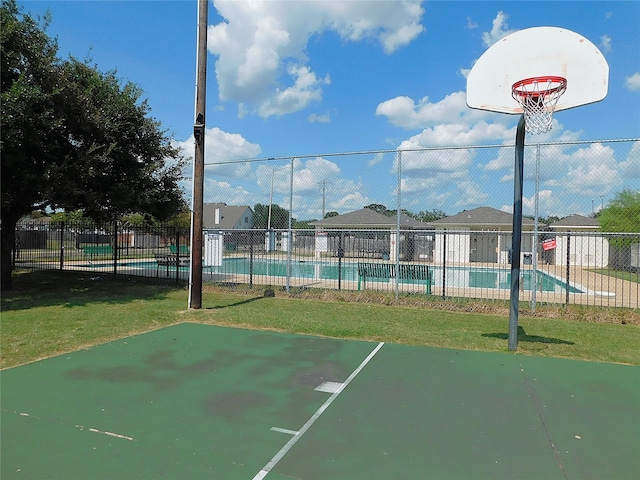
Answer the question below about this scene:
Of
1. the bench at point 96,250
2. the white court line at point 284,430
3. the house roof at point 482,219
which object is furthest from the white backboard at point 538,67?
the bench at point 96,250

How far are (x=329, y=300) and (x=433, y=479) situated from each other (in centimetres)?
823

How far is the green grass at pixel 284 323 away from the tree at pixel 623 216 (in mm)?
5173

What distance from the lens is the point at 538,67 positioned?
6.24 metres

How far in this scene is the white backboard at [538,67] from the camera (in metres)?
6.05

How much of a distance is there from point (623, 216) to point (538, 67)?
9924 millimetres

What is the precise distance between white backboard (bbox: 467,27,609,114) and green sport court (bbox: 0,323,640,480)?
3970mm

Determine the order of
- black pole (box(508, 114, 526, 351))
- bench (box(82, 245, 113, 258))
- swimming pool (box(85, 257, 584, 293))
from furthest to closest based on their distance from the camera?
bench (box(82, 245, 113, 258)) → swimming pool (box(85, 257, 584, 293)) → black pole (box(508, 114, 526, 351))

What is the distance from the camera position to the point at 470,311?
32.3 ft

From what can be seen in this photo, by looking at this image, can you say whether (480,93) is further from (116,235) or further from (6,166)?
(116,235)

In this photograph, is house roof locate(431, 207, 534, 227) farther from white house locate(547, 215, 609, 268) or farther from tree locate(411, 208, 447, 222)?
tree locate(411, 208, 447, 222)

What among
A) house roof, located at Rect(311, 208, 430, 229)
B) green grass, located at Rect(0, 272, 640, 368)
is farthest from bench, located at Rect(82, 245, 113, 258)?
house roof, located at Rect(311, 208, 430, 229)

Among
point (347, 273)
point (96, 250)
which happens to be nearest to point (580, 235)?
point (347, 273)

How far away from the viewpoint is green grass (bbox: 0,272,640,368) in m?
6.64

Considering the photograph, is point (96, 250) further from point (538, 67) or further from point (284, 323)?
point (538, 67)
